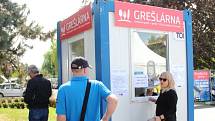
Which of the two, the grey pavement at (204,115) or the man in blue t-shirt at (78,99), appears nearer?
the man in blue t-shirt at (78,99)

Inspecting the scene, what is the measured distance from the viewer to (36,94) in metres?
7.72

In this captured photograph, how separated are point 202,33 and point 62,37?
24.1 metres

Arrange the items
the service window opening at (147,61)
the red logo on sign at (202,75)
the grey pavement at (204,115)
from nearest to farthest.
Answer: the service window opening at (147,61)
the grey pavement at (204,115)
the red logo on sign at (202,75)

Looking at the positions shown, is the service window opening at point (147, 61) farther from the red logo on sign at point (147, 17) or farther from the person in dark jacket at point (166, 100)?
the person in dark jacket at point (166, 100)

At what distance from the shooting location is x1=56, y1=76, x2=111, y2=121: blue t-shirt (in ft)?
14.7

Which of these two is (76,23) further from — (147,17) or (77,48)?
(147,17)

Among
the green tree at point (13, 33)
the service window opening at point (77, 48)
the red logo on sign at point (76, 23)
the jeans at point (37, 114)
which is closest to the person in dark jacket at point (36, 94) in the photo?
the jeans at point (37, 114)

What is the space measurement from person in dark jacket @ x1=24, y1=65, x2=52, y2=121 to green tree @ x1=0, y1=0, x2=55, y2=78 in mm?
11937

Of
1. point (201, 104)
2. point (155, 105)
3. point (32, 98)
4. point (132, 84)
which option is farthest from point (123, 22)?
point (201, 104)

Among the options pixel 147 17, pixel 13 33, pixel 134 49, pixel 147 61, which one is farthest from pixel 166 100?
pixel 13 33

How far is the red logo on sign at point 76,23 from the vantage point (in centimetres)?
648

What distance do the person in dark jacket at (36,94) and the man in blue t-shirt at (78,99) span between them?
3.26 metres

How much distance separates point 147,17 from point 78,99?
8.76 feet

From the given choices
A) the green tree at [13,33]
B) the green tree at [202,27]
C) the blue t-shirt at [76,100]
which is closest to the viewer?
the blue t-shirt at [76,100]
